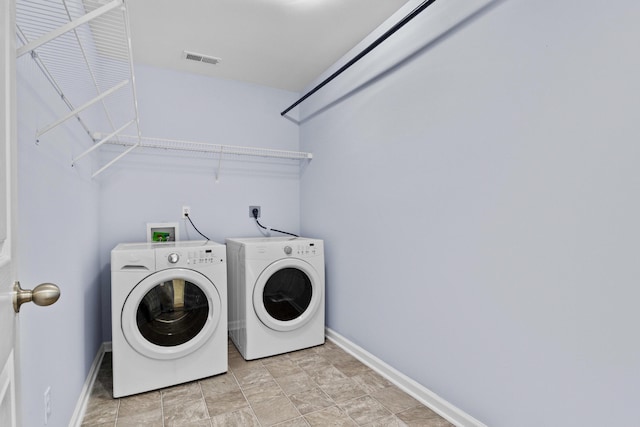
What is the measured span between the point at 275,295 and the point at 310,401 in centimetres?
81

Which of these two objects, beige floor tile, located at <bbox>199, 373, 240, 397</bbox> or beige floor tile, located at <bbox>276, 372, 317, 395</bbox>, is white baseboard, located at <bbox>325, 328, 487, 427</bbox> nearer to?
beige floor tile, located at <bbox>276, 372, 317, 395</bbox>

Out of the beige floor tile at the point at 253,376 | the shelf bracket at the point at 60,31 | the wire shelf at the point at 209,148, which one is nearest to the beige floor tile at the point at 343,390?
the beige floor tile at the point at 253,376

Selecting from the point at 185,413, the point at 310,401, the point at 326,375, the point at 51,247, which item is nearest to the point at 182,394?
the point at 185,413

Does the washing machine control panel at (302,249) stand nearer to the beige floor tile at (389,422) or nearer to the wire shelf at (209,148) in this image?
the wire shelf at (209,148)

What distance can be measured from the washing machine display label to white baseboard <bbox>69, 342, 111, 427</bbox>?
15.3 inches

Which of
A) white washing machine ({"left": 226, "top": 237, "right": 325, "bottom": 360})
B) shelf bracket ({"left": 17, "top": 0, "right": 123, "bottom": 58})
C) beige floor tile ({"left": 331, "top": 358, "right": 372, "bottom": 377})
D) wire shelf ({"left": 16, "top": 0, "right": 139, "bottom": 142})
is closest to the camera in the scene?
shelf bracket ({"left": 17, "top": 0, "right": 123, "bottom": 58})

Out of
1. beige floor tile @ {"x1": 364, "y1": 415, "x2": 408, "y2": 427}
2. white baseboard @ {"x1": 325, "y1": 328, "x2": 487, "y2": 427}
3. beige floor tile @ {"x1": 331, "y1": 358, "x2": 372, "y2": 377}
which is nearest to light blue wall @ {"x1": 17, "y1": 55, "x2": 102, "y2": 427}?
beige floor tile @ {"x1": 364, "y1": 415, "x2": 408, "y2": 427}

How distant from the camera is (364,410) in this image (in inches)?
70.3

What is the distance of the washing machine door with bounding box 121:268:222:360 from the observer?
192cm

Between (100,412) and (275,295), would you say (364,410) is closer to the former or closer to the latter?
(275,295)

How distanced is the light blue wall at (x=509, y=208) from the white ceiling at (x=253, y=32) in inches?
11.6

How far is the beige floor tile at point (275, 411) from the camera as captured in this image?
5.67 feet

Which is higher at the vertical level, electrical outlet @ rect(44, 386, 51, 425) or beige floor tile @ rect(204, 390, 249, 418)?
electrical outlet @ rect(44, 386, 51, 425)

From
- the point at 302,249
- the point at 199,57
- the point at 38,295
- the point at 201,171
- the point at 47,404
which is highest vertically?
the point at 199,57
